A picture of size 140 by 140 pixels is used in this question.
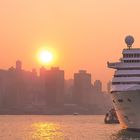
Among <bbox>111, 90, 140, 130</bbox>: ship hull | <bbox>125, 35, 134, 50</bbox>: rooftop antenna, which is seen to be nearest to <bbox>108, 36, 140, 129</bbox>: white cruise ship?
<bbox>111, 90, 140, 130</bbox>: ship hull

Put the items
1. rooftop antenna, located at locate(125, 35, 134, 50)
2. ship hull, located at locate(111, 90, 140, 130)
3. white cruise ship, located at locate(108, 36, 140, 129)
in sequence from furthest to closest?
1. rooftop antenna, located at locate(125, 35, 134, 50)
2. white cruise ship, located at locate(108, 36, 140, 129)
3. ship hull, located at locate(111, 90, 140, 130)

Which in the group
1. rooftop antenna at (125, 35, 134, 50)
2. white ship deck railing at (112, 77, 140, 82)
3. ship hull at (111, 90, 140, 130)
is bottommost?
ship hull at (111, 90, 140, 130)

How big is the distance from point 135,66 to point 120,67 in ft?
10.3

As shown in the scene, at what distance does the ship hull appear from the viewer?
400 feet

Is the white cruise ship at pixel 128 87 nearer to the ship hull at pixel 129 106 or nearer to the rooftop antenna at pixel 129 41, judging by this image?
the ship hull at pixel 129 106

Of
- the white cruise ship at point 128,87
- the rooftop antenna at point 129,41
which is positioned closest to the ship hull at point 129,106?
the white cruise ship at point 128,87

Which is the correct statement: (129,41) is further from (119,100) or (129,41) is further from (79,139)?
(79,139)

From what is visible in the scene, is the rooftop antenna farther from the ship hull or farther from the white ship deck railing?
the ship hull

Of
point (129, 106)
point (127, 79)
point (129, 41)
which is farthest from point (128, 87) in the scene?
point (129, 41)

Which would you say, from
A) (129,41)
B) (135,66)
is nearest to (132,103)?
(135,66)

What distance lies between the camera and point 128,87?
12544 centimetres

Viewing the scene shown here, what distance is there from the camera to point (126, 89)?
124 metres

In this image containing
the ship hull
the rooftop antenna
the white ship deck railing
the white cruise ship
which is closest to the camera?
the ship hull

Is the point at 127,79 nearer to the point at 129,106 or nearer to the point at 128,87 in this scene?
the point at 128,87
